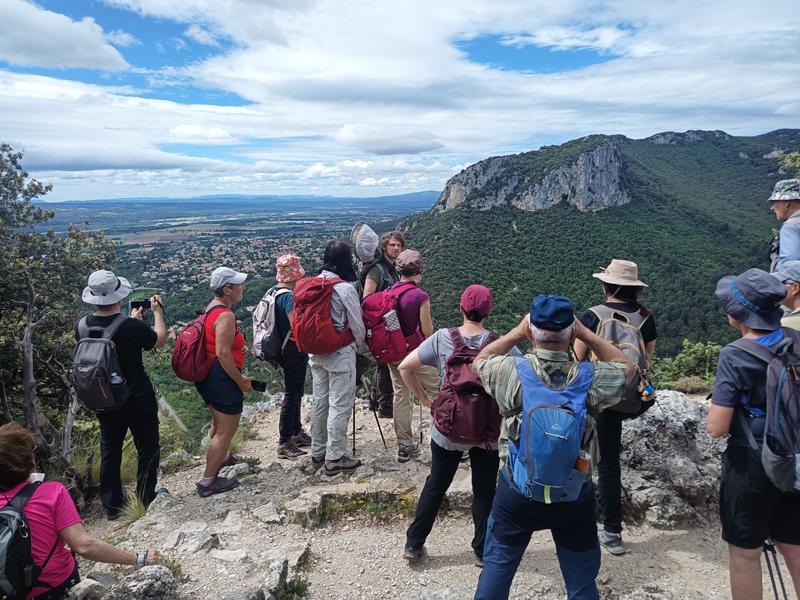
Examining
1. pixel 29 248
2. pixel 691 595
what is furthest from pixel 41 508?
pixel 29 248

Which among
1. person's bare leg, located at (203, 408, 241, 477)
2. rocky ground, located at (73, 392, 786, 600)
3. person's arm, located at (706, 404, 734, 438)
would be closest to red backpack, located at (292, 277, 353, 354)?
person's bare leg, located at (203, 408, 241, 477)

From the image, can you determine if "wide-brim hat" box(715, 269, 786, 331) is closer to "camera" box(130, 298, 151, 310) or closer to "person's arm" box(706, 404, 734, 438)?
"person's arm" box(706, 404, 734, 438)

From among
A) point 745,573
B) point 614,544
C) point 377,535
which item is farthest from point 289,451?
point 745,573

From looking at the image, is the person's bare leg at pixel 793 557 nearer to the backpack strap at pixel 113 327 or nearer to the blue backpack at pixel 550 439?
the blue backpack at pixel 550 439

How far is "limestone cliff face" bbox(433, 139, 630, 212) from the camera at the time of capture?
2456 inches

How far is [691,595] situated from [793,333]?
160 cm

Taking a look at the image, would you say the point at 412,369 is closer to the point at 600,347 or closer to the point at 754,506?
the point at 600,347

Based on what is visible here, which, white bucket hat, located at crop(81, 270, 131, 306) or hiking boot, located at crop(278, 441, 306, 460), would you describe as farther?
hiking boot, located at crop(278, 441, 306, 460)

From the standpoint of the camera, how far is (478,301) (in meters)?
2.59

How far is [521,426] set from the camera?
6.61ft

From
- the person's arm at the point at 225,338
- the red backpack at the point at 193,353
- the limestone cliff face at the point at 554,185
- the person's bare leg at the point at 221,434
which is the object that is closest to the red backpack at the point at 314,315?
the person's arm at the point at 225,338

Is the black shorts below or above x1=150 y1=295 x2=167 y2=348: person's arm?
below

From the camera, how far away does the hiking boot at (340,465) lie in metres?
4.11

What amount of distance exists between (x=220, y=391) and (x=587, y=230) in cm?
5962
